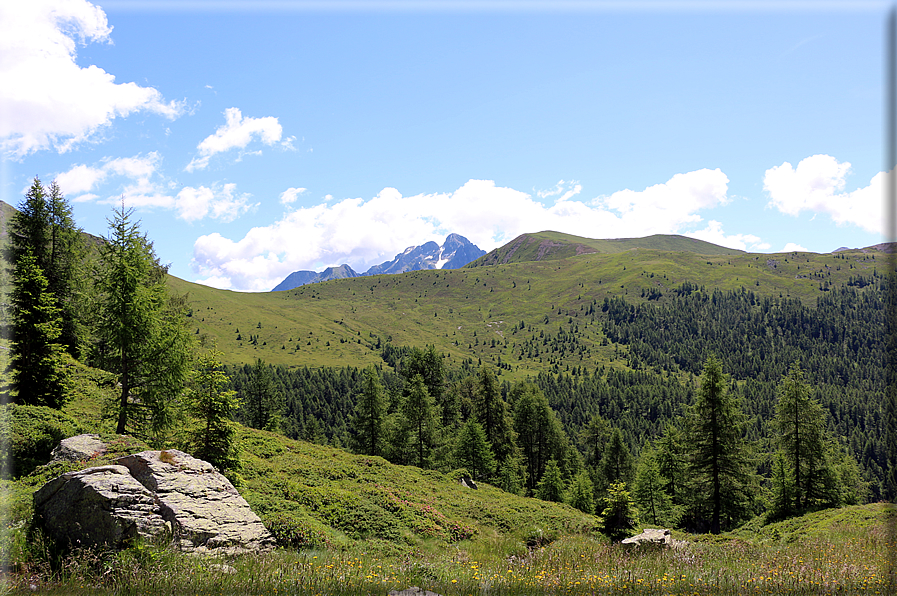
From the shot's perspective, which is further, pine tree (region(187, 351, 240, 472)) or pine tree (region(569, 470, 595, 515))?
pine tree (region(569, 470, 595, 515))

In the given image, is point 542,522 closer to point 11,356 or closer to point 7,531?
point 7,531

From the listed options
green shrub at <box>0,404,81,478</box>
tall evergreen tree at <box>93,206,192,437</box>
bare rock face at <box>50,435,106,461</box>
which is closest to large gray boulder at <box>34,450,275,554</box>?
green shrub at <box>0,404,81,478</box>

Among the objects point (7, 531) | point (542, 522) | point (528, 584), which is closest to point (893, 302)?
point (528, 584)

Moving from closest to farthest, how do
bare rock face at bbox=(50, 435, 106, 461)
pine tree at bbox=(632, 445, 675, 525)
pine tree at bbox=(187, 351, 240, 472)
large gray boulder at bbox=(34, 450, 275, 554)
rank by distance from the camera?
large gray boulder at bbox=(34, 450, 275, 554) < bare rock face at bbox=(50, 435, 106, 461) < pine tree at bbox=(187, 351, 240, 472) < pine tree at bbox=(632, 445, 675, 525)

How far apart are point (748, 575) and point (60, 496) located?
49.3 ft

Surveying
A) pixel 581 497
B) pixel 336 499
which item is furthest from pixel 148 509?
pixel 581 497

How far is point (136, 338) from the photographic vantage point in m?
21.2

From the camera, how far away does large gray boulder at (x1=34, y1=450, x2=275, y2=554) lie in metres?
9.00

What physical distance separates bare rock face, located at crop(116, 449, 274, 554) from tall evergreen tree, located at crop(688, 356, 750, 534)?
3585 centimetres

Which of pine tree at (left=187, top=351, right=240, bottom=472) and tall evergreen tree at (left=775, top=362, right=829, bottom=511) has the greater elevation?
pine tree at (left=187, top=351, right=240, bottom=472)

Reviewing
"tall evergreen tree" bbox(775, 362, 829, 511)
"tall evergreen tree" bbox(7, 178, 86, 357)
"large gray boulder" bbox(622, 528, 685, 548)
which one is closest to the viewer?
"large gray boulder" bbox(622, 528, 685, 548)

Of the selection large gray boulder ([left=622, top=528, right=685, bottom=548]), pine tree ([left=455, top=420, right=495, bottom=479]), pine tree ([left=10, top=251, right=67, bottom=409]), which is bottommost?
pine tree ([left=455, top=420, right=495, bottom=479])

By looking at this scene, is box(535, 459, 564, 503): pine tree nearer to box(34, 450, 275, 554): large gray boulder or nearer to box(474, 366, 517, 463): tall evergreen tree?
box(474, 366, 517, 463): tall evergreen tree

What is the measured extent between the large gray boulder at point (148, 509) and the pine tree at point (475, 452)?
42061 millimetres
